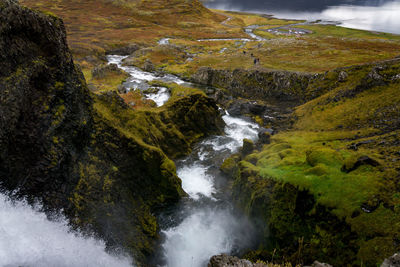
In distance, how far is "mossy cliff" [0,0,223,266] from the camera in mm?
12367

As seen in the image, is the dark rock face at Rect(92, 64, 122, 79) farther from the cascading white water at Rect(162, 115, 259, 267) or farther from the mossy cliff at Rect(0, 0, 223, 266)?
the mossy cliff at Rect(0, 0, 223, 266)

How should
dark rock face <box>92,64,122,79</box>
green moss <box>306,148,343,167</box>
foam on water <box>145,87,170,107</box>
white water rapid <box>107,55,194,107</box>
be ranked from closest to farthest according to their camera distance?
green moss <box>306,148,343,167</box> → foam on water <box>145,87,170,107</box> → white water rapid <box>107,55,194,107</box> → dark rock face <box>92,64,122,79</box>

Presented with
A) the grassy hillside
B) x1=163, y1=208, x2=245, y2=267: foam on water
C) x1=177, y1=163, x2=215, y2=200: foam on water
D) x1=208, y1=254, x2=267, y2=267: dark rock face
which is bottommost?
x1=163, y1=208, x2=245, y2=267: foam on water

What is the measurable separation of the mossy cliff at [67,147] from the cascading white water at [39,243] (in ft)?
2.47

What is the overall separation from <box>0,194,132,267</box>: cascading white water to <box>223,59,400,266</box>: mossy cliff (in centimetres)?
1030

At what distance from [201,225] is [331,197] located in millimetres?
11749

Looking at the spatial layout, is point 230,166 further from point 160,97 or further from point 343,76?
point 343,76

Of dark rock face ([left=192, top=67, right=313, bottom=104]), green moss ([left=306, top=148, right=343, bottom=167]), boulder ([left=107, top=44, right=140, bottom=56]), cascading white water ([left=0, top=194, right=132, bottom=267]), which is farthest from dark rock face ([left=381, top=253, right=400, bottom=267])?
boulder ([left=107, top=44, right=140, bottom=56])

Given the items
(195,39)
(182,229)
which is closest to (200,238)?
(182,229)

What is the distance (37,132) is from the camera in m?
13.1

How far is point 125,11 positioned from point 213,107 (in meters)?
174

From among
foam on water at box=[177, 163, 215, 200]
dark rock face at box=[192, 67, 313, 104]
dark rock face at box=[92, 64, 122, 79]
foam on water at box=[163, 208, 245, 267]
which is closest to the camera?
foam on water at box=[163, 208, 245, 267]

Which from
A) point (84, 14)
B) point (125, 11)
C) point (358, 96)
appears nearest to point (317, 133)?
point (358, 96)

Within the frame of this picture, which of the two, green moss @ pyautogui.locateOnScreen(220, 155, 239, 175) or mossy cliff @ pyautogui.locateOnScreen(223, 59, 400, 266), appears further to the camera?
green moss @ pyautogui.locateOnScreen(220, 155, 239, 175)
